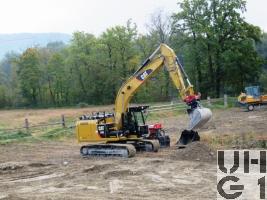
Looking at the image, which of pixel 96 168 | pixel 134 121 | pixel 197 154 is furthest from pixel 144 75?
pixel 96 168

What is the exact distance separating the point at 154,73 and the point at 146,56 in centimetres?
4305

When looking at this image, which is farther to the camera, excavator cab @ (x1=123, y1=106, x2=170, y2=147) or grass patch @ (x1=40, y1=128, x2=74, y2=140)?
grass patch @ (x1=40, y1=128, x2=74, y2=140)

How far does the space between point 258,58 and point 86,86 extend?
76.2 feet

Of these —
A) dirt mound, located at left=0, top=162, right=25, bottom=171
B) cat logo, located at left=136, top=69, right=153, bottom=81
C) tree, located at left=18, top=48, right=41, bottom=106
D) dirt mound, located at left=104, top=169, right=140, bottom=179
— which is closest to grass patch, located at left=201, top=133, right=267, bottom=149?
cat logo, located at left=136, top=69, right=153, bottom=81

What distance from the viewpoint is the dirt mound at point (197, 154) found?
15409mm

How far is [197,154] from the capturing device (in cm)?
1581

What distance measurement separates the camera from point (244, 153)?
15008mm

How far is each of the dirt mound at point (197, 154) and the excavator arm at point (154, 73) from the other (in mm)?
939

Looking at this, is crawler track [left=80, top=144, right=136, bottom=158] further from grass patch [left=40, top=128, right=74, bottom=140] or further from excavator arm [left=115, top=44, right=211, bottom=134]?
grass patch [left=40, top=128, right=74, bottom=140]

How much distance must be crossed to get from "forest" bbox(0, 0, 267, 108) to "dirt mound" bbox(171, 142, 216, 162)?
109ft

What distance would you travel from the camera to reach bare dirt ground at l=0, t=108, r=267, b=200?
38.1 ft

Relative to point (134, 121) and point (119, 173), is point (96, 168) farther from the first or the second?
point (134, 121)

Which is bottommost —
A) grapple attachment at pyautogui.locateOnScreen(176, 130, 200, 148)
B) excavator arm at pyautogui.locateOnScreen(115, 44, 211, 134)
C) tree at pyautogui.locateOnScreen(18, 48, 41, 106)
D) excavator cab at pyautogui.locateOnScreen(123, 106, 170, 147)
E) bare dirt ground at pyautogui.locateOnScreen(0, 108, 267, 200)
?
bare dirt ground at pyautogui.locateOnScreen(0, 108, 267, 200)

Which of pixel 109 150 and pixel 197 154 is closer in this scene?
pixel 197 154
